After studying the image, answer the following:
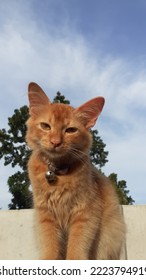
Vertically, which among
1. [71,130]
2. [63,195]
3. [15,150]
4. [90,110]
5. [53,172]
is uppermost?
[15,150]

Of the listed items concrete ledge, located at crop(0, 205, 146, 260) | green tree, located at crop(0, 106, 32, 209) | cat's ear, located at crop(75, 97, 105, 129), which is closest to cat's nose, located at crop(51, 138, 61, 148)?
cat's ear, located at crop(75, 97, 105, 129)

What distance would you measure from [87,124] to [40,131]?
0.83ft

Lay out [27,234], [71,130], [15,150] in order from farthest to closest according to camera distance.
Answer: [15,150] → [27,234] → [71,130]

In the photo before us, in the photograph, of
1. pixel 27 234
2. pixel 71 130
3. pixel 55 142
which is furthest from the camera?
pixel 27 234

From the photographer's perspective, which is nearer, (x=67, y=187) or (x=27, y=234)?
(x=67, y=187)

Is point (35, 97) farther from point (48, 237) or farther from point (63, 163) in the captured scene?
point (48, 237)

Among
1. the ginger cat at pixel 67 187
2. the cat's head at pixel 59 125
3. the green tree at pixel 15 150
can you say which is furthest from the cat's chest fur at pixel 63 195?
the green tree at pixel 15 150

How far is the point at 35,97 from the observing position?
6.06 feet

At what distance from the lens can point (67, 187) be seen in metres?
1.71

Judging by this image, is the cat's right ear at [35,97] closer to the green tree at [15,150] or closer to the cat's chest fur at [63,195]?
the cat's chest fur at [63,195]

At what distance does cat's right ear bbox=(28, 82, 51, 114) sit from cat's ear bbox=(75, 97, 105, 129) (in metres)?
0.17

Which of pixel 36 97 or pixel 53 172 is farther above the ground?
pixel 36 97

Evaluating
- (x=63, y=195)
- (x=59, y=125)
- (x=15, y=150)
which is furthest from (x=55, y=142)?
(x=15, y=150)
